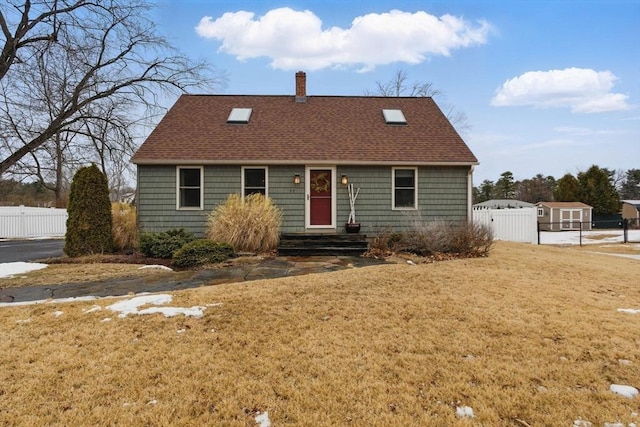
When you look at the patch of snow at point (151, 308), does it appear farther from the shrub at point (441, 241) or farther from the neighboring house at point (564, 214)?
the neighboring house at point (564, 214)

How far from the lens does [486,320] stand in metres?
4.37

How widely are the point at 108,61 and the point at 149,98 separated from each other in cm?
172

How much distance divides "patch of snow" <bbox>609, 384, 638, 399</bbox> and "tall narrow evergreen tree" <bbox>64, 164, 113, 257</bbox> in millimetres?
9981

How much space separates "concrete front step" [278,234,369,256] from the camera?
31.5 ft

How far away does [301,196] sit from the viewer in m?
11.2

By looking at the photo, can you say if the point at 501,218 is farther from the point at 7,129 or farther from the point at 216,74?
the point at 7,129

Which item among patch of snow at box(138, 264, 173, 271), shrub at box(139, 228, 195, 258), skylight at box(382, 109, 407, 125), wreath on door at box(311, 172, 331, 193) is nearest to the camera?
patch of snow at box(138, 264, 173, 271)

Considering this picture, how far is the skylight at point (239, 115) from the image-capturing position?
12305mm

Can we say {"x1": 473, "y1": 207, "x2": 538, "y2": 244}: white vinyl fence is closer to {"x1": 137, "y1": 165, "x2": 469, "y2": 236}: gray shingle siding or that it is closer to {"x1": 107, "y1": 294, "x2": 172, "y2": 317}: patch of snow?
{"x1": 137, "y1": 165, "x2": 469, "y2": 236}: gray shingle siding

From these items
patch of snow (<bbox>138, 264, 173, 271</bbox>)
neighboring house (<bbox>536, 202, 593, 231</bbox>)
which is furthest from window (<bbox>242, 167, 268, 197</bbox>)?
neighboring house (<bbox>536, 202, 593, 231</bbox>)

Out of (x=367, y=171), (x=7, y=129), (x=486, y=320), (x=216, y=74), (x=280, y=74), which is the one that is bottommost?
(x=486, y=320)

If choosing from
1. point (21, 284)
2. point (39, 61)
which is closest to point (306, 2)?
point (39, 61)

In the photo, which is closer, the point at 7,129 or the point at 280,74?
the point at 7,129

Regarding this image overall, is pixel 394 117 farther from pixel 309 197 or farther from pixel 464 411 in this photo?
pixel 464 411
